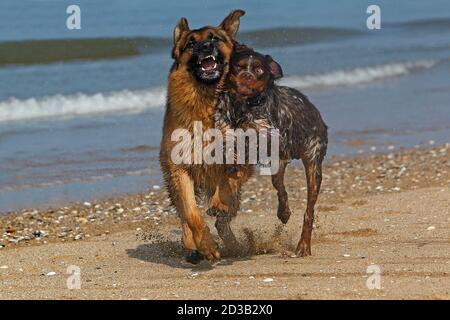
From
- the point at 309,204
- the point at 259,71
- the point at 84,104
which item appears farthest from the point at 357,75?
the point at 259,71

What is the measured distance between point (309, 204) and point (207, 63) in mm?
1653

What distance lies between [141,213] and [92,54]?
519 inches

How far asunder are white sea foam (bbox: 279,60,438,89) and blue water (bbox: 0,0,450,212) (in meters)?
0.04

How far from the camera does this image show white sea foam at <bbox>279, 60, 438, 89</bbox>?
21455mm

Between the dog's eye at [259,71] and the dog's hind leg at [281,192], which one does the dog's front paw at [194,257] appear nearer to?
the dog's hind leg at [281,192]

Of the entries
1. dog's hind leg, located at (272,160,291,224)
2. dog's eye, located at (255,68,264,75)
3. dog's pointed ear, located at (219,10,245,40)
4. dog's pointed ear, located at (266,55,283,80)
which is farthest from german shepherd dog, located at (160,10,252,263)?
dog's hind leg, located at (272,160,291,224)

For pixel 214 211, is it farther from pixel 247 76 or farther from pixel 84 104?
pixel 84 104

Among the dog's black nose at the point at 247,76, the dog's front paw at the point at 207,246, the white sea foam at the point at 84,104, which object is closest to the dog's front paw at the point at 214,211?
the dog's front paw at the point at 207,246

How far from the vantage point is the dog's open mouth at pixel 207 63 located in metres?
8.07

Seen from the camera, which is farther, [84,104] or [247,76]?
[84,104]

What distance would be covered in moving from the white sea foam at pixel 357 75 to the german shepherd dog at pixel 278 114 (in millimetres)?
11428

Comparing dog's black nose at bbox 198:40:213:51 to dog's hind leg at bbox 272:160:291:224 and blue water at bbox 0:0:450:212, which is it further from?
blue water at bbox 0:0:450:212

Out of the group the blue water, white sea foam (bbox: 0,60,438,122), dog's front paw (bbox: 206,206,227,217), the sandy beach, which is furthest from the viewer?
white sea foam (bbox: 0,60,438,122)

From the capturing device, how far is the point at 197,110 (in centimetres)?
824
